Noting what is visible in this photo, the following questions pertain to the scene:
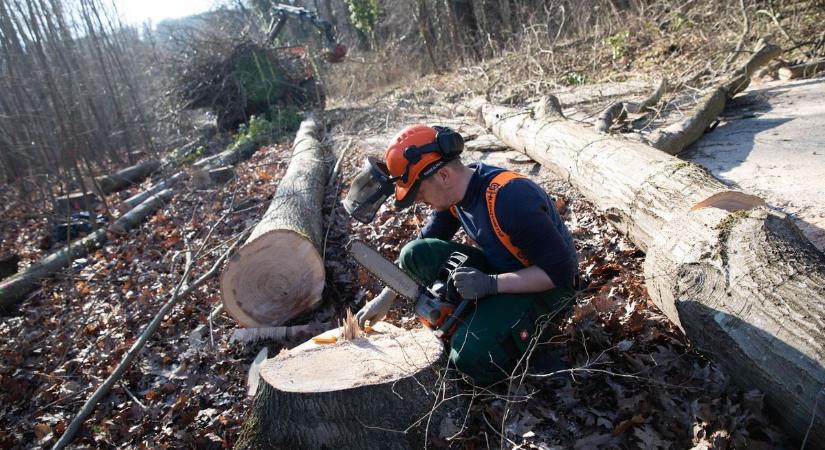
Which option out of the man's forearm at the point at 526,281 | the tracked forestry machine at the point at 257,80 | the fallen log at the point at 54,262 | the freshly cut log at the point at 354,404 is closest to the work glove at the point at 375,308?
the freshly cut log at the point at 354,404

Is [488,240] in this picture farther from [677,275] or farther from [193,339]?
[193,339]

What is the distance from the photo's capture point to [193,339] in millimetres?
4074

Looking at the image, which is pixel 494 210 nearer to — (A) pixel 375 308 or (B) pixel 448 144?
(B) pixel 448 144

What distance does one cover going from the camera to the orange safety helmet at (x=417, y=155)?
2500mm

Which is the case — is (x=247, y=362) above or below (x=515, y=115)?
below

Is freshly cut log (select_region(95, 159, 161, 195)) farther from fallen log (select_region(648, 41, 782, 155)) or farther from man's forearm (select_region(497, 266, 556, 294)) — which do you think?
man's forearm (select_region(497, 266, 556, 294))

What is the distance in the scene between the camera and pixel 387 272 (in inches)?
110

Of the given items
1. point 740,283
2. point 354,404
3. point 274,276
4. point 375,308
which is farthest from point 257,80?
point 740,283

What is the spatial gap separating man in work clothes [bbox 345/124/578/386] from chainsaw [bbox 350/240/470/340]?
0.08 m

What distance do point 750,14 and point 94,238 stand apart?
11.0 m

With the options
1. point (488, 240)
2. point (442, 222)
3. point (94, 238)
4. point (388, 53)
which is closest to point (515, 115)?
point (442, 222)

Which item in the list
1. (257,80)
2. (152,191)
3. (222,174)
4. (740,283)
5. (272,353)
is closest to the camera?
(740,283)

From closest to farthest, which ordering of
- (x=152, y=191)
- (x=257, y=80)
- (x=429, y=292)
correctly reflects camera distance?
(x=429, y=292) < (x=152, y=191) < (x=257, y=80)

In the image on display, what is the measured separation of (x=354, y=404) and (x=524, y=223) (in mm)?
1137
